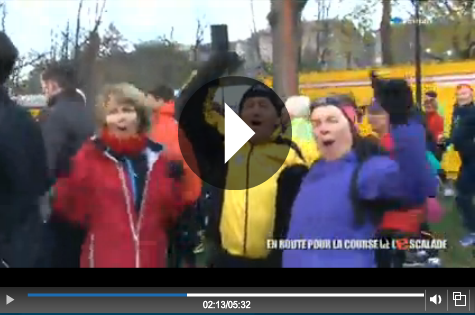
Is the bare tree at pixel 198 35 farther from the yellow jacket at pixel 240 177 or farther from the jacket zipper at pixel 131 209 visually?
the jacket zipper at pixel 131 209

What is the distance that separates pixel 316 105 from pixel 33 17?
981 mm

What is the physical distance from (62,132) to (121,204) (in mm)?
313

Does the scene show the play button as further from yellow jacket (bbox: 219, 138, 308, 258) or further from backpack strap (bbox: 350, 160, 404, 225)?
backpack strap (bbox: 350, 160, 404, 225)

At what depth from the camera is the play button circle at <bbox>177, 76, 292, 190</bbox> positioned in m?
2.19

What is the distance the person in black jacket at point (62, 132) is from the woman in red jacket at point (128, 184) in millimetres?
38

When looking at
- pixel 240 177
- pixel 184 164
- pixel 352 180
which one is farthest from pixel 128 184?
pixel 352 180

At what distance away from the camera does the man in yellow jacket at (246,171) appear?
220 cm

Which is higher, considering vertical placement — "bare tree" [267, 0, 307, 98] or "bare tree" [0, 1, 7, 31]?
"bare tree" [0, 1, 7, 31]

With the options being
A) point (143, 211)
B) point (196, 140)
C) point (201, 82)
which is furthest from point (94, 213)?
point (201, 82)

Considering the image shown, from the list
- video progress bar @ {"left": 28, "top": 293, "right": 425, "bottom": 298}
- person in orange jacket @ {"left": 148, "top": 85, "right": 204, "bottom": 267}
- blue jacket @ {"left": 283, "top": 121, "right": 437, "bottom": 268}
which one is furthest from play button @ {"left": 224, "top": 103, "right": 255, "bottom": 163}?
video progress bar @ {"left": 28, "top": 293, "right": 425, "bottom": 298}

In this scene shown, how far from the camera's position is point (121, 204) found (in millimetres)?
2258

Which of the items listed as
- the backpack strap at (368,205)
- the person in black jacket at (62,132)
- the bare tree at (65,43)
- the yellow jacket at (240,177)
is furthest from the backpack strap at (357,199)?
the bare tree at (65,43)
